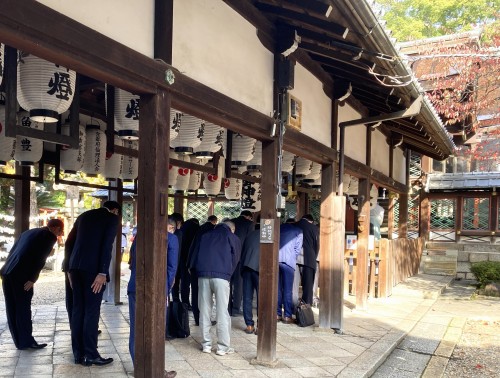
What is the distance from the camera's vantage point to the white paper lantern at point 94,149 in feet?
24.9

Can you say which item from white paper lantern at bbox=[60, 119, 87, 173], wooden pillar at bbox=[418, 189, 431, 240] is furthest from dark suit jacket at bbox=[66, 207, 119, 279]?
wooden pillar at bbox=[418, 189, 431, 240]

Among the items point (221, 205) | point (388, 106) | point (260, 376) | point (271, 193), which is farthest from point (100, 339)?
point (221, 205)

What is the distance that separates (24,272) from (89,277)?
131 centimetres

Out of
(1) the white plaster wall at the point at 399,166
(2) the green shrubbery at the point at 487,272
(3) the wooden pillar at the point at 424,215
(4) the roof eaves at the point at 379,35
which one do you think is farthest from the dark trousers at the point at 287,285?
(3) the wooden pillar at the point at 424,215

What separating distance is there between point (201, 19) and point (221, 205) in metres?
20.4

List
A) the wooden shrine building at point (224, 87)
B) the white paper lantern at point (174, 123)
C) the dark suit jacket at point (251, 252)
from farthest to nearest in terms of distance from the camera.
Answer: the dark suit jacket at point (251, 252) → the white paper lantern at point (174, 123) → the wooden shrine building at point (224, 87)

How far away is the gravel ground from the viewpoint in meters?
7.42

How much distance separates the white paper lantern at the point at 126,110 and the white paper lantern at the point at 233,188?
7012 mm

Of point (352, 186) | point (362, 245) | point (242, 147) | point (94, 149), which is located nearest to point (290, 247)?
point (242, 147)

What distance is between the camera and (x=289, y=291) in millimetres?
9461

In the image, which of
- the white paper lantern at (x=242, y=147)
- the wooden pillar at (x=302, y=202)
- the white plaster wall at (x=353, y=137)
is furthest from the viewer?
the wooden pillar at (x=302, y=202)

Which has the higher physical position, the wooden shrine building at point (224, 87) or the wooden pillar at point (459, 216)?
the wooden shrine building at point (224, 87)

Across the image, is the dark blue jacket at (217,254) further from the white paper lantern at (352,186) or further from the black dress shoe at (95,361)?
the white paper lantern at (352,186)

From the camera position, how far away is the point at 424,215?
910 inches
